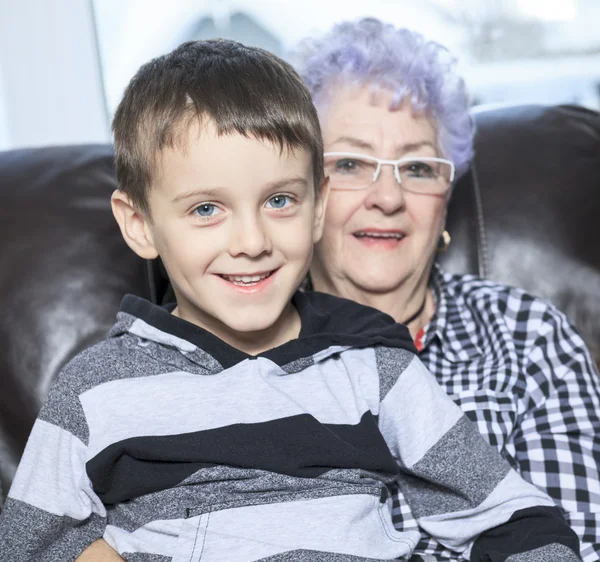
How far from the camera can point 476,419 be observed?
1725 millimetres

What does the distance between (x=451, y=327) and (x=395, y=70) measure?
592mm

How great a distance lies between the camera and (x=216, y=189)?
1.32 meters

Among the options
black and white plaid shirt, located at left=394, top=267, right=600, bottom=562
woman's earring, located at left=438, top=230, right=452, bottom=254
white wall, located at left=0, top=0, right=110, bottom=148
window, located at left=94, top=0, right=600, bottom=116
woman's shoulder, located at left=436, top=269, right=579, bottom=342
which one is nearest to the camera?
black and white plaid shirt, located at left=394, top=267, right=600, bottom=562

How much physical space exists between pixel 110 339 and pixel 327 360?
1.23 ft

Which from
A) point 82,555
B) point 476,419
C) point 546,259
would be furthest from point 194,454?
point 546,259

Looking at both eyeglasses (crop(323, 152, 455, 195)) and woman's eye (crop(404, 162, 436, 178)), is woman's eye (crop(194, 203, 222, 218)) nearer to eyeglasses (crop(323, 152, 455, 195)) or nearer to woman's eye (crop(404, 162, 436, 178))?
eyeglasses (crop(323, 152, 455, 195))

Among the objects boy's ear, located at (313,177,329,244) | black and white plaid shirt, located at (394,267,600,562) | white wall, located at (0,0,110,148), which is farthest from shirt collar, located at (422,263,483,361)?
white wall, located at (0,0,110,148)

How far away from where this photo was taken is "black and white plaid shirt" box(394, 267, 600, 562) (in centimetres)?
168

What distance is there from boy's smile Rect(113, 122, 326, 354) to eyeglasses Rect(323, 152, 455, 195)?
0.45 metres

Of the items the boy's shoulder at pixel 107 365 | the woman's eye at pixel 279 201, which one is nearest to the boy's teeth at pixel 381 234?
the woman's eye at pixel 279 201

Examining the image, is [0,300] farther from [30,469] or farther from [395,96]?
[395,96]

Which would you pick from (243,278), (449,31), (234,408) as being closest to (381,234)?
(243,278)

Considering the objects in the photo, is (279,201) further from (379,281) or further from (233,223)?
(379,281)

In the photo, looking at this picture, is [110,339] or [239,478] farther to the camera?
[110,339]
